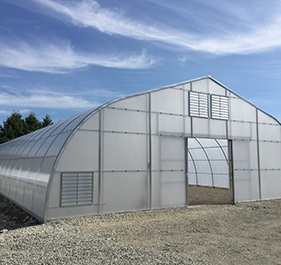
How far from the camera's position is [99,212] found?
41.5ft

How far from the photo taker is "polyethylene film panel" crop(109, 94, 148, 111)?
13.9 metres

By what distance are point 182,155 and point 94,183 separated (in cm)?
502

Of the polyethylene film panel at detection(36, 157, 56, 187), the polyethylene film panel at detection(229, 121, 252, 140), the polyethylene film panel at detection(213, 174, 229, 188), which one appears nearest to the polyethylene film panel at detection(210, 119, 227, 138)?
the polyethylene film panel at detection(229, 121, 252, 140)

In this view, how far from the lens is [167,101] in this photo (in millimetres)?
15266

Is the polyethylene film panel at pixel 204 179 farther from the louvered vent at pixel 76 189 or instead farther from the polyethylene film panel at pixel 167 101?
the louvered vent at pixel 76 189

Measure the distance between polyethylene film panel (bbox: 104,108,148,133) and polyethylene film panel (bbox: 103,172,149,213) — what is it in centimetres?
208

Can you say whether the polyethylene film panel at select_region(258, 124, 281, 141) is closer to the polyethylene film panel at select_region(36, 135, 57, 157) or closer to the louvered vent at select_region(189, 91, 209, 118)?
the louvered vent at select_region(189, 91, 209, 118)

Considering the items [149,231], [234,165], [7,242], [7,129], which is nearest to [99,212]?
[149,231]

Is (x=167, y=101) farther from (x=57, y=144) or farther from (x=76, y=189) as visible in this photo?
(x=76, y=189)

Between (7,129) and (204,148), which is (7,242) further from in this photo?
(7,129)

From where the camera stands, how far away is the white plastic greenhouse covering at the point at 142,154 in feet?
40.4

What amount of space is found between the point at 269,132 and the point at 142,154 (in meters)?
9.31

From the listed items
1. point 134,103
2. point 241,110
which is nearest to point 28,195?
point 134,103

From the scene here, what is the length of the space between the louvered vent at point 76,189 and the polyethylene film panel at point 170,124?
4494 millimetres
